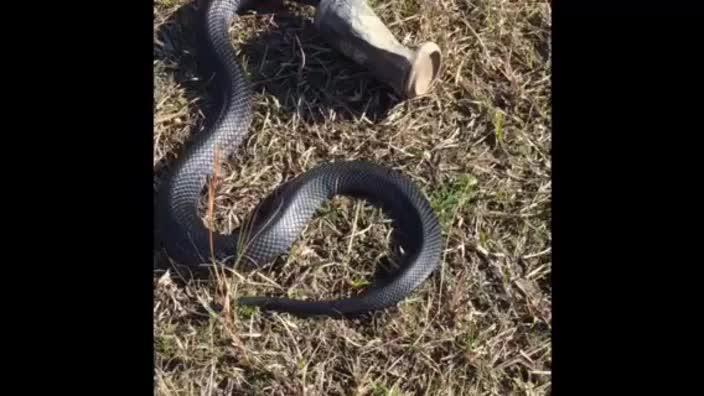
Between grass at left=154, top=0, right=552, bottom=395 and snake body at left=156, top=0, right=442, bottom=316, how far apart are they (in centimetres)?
7

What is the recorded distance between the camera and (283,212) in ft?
13.5

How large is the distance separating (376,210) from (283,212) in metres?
0.48

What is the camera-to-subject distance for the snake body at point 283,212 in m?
3.87

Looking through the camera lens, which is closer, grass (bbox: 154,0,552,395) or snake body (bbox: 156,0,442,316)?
grass (bbox: 154,0,552,395)

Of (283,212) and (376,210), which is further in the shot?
(376,210)

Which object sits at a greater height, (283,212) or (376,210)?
(283,212)

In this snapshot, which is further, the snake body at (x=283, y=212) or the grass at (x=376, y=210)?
the snake body at (x=283, y=212)

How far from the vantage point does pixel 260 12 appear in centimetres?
504

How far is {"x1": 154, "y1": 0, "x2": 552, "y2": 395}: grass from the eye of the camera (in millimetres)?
3725

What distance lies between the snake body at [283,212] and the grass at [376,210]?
68 mm
